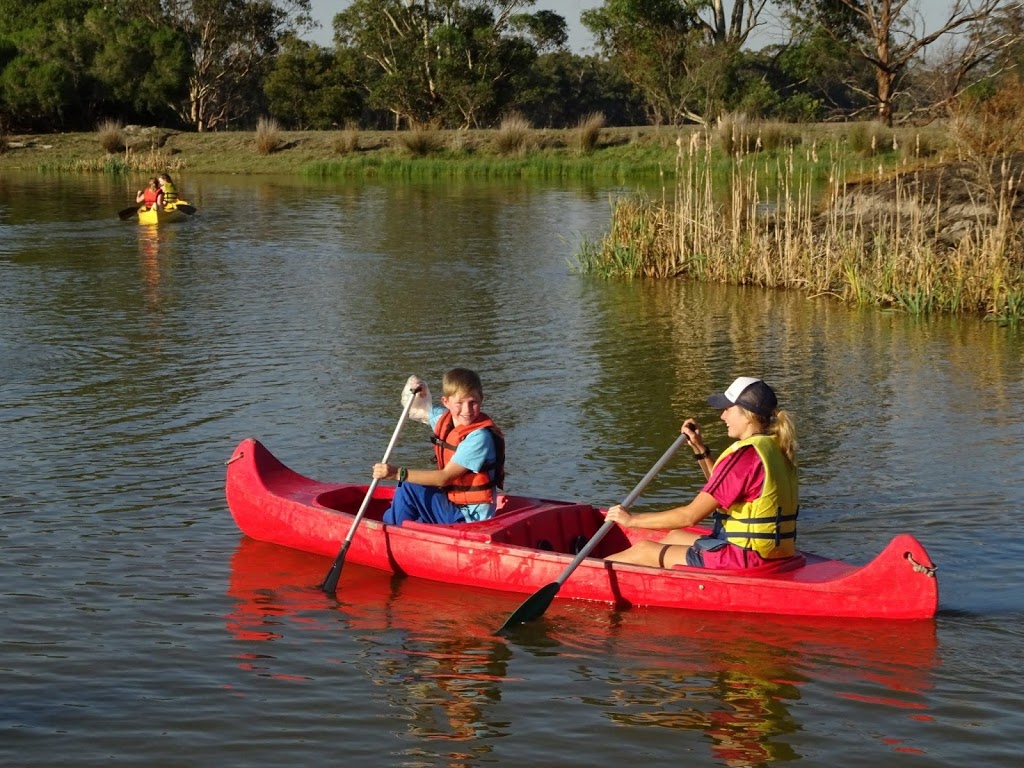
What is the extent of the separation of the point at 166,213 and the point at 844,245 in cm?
1446

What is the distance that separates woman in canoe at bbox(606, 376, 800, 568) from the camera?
6586mm

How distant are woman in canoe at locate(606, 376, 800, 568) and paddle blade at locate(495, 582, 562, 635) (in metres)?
0.46

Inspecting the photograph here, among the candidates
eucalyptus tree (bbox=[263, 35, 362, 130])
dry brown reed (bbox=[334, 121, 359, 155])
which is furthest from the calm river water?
eucalyptus tree (bbox=[263, 35, 362, 130])

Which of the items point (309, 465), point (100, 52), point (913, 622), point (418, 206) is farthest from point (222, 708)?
point (100, 52)

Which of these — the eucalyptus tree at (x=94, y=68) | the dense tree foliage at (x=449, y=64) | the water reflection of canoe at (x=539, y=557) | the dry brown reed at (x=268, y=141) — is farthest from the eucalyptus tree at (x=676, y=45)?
the water reflection of canoe at (x=539, y=557)

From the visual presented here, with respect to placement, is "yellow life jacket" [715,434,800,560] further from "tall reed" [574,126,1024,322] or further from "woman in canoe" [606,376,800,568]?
"tall reed" [574,126,1024,322]

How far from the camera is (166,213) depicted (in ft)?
85.7

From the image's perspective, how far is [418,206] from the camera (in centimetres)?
2912

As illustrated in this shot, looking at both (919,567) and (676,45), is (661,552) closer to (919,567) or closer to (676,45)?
(919,567)

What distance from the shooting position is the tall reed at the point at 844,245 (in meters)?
14.5

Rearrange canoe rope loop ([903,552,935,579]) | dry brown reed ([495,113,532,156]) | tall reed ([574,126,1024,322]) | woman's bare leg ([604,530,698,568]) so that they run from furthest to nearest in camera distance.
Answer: dry brown reed ([495,113,532,156])
tall reed ([574,126,1024,322])
woman's bare leg ([604,530,698,568])
canoe rope loop ([903,552,935,579])

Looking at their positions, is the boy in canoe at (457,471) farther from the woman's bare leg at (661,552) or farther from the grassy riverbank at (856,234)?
the grassy riverbank at (856,234)

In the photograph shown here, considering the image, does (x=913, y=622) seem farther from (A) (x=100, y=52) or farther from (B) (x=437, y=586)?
(A) (x=100, y=52)

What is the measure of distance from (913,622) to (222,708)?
3162 millimetres
